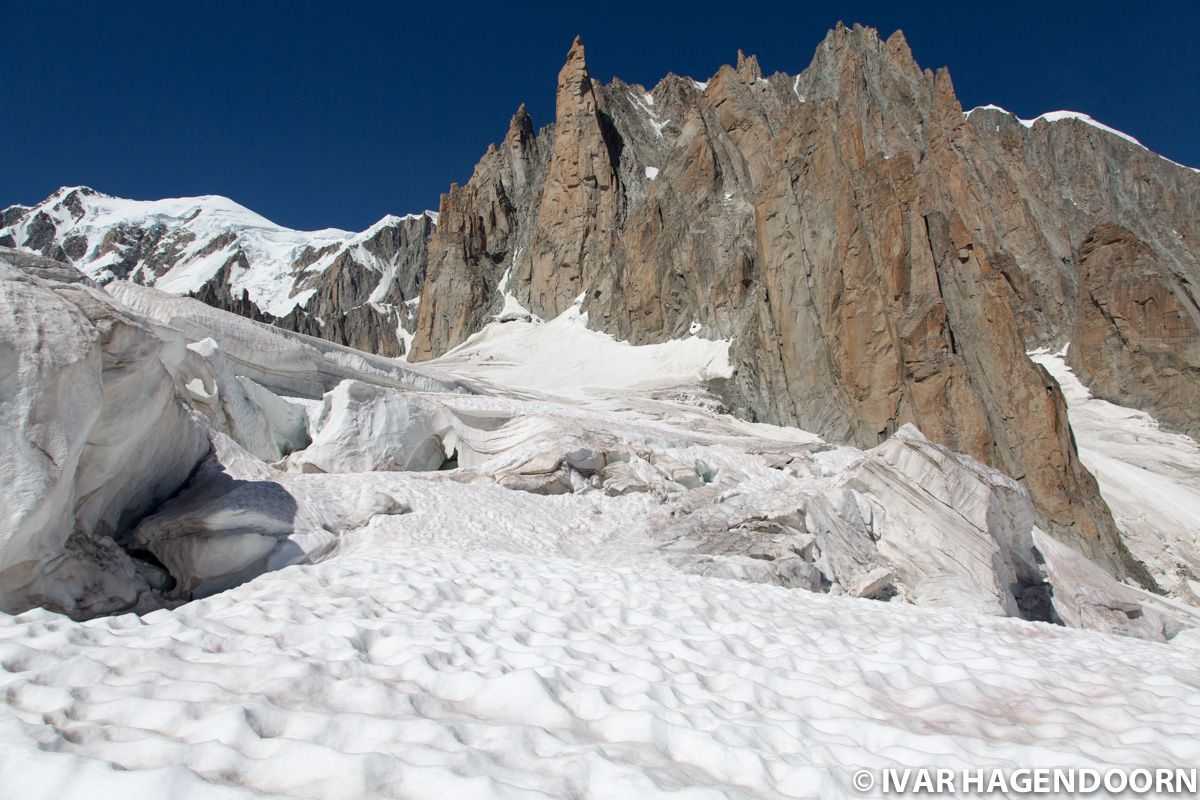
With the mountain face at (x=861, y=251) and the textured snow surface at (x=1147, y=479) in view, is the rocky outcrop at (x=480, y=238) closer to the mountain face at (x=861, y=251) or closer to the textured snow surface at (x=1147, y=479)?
the mountain face at (x=861, y=251)

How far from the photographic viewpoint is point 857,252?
28188 mm

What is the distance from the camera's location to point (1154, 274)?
3180 centimetres

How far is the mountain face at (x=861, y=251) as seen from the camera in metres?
25.4

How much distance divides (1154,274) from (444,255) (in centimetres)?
5334

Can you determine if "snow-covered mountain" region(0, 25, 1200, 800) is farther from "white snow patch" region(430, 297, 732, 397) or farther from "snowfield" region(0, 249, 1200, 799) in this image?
"white snow patch" region(430, 297, 732, 397)

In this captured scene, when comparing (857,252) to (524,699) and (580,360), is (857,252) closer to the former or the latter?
(580,360)

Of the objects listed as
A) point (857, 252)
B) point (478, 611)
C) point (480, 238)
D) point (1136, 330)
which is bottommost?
point (478, 611)

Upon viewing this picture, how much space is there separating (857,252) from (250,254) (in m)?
120

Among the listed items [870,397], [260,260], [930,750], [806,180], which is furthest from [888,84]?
[260,260]

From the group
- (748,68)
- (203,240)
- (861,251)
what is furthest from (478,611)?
(203,240)

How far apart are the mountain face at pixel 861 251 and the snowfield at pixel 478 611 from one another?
551 inches

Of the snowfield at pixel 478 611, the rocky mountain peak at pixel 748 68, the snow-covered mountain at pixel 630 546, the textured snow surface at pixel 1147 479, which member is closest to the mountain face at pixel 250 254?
the rocky mountain peak at pixel 748 68

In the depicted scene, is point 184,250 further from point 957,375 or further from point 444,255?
point 957,375

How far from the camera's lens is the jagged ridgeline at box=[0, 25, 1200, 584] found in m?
25.5
